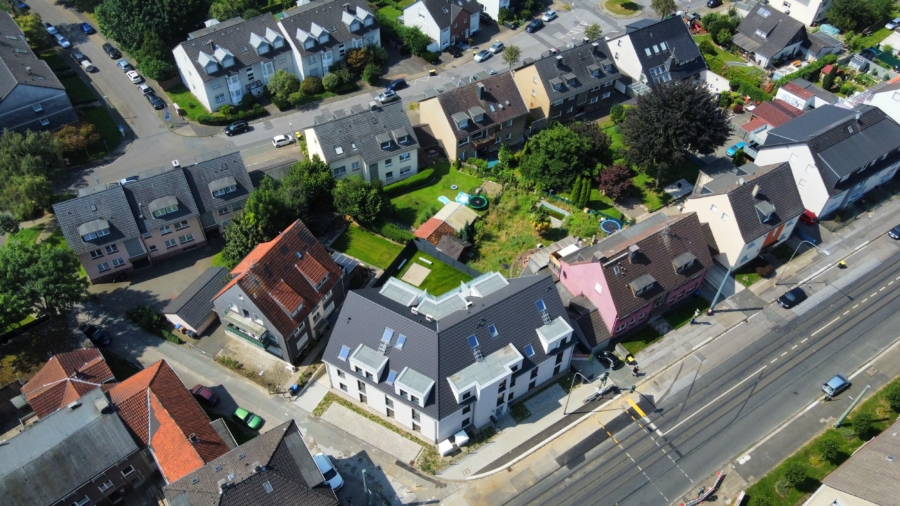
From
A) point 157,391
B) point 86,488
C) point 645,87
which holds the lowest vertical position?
point 86,488

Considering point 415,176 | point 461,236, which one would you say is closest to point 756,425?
point 461,236

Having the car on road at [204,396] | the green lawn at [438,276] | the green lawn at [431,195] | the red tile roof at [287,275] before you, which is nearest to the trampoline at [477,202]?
the green lawn at [431,195]

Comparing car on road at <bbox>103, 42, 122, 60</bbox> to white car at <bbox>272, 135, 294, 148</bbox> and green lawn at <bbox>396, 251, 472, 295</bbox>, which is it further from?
green lawn at <bbox>396, 251, 472, 295</bbox>

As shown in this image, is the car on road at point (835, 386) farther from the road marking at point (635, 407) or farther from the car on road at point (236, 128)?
the car on road at point (236, 128)

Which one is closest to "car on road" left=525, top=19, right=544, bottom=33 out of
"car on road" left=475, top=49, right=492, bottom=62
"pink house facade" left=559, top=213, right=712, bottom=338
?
"car on road" left=475, top=49, right=492, bottom=62

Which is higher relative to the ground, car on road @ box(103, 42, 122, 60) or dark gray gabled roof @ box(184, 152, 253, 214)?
car on road @ box(103, 42, 122, 60)

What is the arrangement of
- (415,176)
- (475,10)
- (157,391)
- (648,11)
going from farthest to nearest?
(648,11)
(475,10)
(415,176)
(157,391)

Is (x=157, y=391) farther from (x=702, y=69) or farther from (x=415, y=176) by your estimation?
(x=702, y=69)
